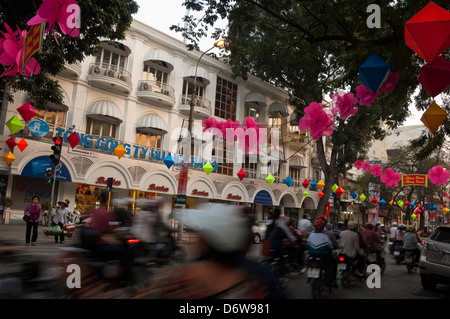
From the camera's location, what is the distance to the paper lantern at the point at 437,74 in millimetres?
4543

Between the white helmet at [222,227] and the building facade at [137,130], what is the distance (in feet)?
41.3

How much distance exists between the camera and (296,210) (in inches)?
1305

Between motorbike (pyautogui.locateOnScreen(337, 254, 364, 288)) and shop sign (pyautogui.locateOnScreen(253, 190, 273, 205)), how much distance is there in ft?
60.5

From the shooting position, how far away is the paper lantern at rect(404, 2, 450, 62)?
3912mm

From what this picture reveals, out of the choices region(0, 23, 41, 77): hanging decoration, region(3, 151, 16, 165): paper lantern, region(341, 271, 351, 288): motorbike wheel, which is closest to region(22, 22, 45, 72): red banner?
region(0, 23, 41, 77): hanging decoration

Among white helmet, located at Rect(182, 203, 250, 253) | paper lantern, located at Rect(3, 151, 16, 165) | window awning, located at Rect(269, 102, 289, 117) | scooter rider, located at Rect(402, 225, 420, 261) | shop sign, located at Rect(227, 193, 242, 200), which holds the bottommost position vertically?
scooter rider, located at Rect(402, 225, 420, 261)

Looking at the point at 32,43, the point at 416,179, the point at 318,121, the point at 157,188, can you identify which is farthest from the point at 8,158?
the point at 416,179

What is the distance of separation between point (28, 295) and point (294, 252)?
22.4 ft

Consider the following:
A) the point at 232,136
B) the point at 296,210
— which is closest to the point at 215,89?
the point at 232,136

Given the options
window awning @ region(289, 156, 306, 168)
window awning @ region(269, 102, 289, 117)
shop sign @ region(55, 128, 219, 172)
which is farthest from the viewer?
window awning @ region(289, 156, 306, 168)

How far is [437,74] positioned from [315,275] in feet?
12.5

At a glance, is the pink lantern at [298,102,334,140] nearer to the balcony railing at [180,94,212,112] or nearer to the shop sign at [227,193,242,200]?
the balcony railing at [180,94,212,112]

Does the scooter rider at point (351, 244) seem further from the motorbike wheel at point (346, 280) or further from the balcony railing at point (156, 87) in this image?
the balcony railing at point (156, 87)
